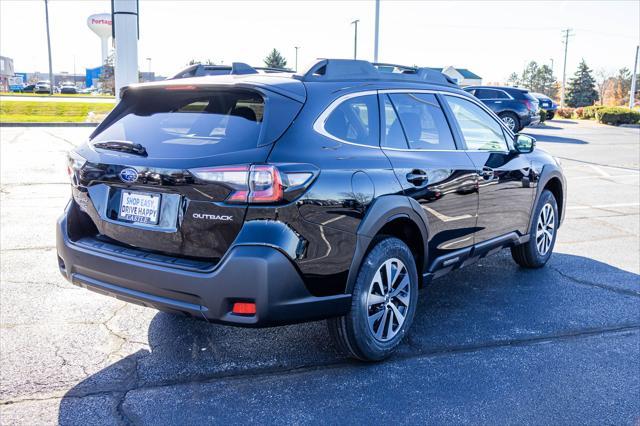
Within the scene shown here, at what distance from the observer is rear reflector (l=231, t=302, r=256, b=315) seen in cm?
328

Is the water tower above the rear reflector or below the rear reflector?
above

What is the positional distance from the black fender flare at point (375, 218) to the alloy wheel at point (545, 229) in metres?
2.61

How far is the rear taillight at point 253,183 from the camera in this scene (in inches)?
127

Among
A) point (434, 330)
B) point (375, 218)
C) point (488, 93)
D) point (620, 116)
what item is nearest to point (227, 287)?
point (375, 218)

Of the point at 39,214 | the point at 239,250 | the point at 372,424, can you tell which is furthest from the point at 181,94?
the point at 39,214

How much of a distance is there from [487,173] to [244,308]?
2.61 m

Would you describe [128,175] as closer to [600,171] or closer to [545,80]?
[600,171]

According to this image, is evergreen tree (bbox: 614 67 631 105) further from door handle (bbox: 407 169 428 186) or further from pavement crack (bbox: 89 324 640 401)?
door handle (bbox: 407 169 428 186)

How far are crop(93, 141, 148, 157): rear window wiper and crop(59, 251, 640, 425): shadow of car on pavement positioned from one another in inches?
53.0

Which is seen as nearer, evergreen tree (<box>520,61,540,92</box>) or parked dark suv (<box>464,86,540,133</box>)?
parked dark suv (<box>464,86,540,133</box>)

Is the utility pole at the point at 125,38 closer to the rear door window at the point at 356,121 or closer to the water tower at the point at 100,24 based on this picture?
the rear door window at the point at 356,121

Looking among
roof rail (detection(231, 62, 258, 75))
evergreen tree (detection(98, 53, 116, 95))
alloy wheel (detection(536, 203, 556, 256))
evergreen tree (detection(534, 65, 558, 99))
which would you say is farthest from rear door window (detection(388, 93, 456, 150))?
evergreen tree (detection(534, 65, 558, 99))

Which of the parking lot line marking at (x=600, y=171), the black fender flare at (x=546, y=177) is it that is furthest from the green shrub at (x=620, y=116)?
the black fender flare at (x=546, y=177)

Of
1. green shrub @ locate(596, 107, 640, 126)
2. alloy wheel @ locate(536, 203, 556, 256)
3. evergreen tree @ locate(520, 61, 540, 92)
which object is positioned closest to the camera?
alloy wheel @ locate(536, 203, 556, 256)
